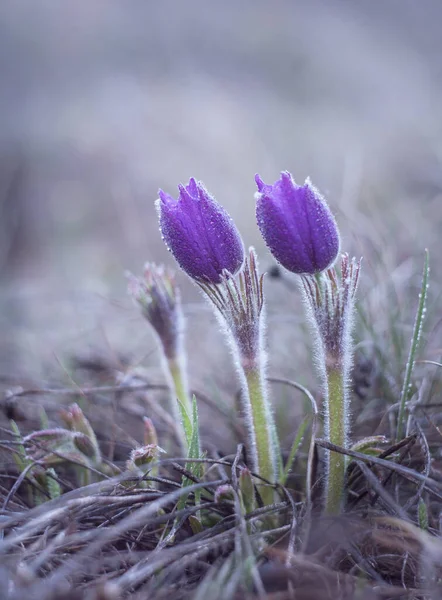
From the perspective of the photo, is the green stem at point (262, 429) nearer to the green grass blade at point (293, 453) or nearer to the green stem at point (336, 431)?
the green grass blade at point (293, 453)

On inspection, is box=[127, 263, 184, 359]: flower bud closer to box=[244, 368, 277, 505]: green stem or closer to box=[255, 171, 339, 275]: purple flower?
box=[244, 368, 277, 505]: green stem

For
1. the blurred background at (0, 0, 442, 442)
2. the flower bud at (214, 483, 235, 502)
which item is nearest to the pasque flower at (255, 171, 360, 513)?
the flower bud at (214, 483, 235, 502)

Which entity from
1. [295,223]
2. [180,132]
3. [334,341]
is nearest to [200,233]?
[295,223]

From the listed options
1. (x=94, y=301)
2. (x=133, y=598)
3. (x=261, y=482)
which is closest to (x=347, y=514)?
(x=261, y=482)

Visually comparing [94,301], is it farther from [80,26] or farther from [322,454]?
[80,26]

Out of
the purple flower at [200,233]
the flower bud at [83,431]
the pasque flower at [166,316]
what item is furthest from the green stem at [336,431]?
the flower bud at [83,431]
